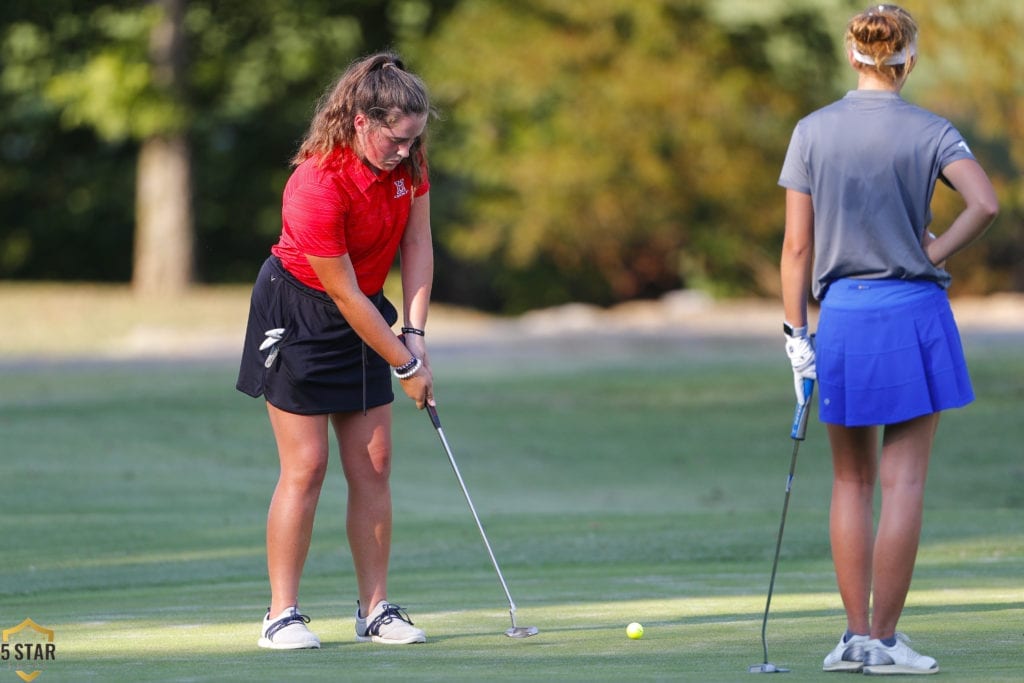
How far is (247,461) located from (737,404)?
241 inches

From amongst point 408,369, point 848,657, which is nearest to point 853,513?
point 848,657

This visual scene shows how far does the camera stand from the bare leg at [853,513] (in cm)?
519

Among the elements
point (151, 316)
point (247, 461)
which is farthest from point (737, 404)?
point (151, 316)

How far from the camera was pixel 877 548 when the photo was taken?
516cm

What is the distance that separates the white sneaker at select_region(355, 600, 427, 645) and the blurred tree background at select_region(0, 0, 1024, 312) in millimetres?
23145

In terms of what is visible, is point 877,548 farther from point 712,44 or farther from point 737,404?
point 712,44

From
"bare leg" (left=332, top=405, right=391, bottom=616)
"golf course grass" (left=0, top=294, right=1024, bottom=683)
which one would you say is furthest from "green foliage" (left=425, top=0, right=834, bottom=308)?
"bare leg" (left=332, top=405, right=391, bottom=616)

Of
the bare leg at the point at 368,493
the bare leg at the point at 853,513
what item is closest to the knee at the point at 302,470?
the bare leg at the point at 368,493

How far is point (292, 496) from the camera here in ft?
19.1

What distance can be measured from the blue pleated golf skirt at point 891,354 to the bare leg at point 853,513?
0.41ft

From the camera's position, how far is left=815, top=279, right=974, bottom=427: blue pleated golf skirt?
16.6ft

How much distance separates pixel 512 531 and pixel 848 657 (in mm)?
4903

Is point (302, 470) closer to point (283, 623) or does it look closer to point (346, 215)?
point (283, 623)

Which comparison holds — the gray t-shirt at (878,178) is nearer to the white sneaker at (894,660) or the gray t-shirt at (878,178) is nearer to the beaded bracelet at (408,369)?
the white sneaker at (894,660)
